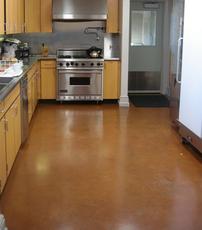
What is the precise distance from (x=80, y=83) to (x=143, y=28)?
2.23 m

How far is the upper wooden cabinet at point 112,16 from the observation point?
786 cm

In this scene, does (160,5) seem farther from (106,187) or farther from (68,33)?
(106,187)

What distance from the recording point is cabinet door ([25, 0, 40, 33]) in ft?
25.6

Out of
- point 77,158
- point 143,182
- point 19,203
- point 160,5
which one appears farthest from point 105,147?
point 160,5

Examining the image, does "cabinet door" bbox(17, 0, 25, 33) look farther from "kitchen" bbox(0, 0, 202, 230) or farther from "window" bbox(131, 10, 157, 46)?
"window" bbox(131, 10, 157, 46)

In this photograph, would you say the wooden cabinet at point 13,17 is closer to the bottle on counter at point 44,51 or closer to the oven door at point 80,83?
the bottle on counter at point 44,51

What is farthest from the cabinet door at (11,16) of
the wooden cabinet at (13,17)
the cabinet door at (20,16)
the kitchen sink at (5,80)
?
the kitchen sink at (5,80)

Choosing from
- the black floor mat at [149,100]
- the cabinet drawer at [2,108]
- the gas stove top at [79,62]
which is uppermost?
the gas stove top at [79,62]

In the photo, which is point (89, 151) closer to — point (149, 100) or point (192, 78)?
point (192, 78)

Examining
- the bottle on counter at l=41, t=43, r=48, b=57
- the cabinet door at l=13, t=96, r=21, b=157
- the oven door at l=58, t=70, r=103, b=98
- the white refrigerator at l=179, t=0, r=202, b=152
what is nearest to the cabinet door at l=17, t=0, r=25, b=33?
the bottle on counter at l=41, t=43, r=48, b=57

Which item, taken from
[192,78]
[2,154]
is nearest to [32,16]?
[192,78]

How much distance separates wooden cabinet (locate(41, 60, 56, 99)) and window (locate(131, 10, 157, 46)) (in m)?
2.17

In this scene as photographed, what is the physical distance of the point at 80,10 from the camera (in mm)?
7738

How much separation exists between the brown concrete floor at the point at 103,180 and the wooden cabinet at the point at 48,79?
5.74 feet
